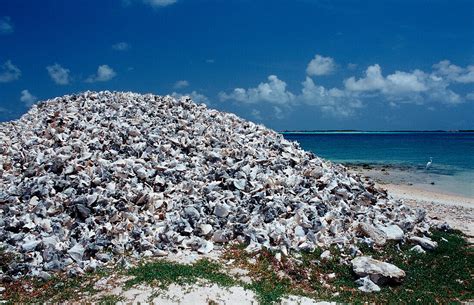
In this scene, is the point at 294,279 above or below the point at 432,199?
above

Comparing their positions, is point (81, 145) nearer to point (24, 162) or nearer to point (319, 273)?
point (24, 162)

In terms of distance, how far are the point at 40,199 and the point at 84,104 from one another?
6.21 meters

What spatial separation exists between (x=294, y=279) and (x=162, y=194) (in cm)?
444

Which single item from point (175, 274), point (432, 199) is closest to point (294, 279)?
point (175, 274)

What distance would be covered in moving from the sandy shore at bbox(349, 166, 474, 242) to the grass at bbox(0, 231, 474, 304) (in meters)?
4.78

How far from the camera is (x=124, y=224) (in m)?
10.9

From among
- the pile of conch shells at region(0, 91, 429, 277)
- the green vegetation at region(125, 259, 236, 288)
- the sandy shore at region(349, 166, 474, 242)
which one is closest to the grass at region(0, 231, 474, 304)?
the green vegetation at region(125, 259, 236, 288)

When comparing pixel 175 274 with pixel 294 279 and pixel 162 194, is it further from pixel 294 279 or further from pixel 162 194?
pixel 162 194

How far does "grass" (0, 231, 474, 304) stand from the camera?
8742mm

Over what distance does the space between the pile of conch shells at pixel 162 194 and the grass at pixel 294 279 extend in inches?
17.8

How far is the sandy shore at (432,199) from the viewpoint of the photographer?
1815 cm

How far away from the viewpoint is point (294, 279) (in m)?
9.66

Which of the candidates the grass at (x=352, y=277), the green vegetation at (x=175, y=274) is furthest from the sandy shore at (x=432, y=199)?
the green vegetation at (x=175, y=274)

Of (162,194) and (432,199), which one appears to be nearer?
(162,194)
